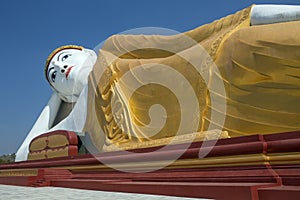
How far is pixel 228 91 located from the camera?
5066 mm

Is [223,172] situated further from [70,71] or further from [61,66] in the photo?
[61,66]

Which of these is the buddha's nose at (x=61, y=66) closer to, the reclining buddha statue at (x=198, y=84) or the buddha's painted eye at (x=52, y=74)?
the buddha's painted eye at (x=52, y=74)

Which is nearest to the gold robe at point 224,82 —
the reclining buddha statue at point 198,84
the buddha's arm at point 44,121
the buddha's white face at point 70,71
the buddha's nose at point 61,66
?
the reclining buddha statue at point 198,84

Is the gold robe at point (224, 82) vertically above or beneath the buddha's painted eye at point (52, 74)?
beneath

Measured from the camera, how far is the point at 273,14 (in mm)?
5043

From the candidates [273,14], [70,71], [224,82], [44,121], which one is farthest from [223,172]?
[44,121]

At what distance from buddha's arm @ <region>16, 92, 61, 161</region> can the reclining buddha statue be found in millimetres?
1704

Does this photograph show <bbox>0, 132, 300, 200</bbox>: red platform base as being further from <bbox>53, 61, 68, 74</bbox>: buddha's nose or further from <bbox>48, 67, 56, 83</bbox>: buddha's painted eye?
<bbox>48, 67, 56, 83</bbox>: buddha's painted eye

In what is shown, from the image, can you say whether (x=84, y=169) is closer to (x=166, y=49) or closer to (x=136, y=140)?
(x=136, y=140)

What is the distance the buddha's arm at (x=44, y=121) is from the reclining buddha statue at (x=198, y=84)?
67.1 inches

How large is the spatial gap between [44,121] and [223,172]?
711 centimetres

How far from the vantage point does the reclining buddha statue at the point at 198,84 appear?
4.62m

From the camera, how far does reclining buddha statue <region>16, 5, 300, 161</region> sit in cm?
462

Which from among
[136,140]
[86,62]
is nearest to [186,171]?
[136,140]
